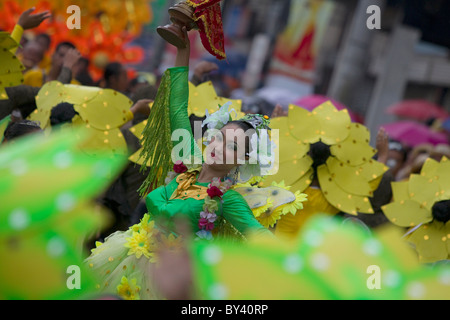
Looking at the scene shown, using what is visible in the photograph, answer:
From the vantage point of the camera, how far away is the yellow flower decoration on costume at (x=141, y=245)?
255 centimetres

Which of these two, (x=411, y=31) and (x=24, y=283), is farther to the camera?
(x=411, y=31)

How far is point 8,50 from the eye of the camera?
4.44 m

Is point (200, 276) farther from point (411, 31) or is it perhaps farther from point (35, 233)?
point (411, 31)

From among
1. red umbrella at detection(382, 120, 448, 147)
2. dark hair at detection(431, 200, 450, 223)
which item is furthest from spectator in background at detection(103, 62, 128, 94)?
red umbrella at detection(382, 120, 448, 147)

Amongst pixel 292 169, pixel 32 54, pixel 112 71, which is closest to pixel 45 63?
pixel 32 54

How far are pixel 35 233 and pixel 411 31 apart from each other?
542 inches

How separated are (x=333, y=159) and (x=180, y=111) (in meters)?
1.73

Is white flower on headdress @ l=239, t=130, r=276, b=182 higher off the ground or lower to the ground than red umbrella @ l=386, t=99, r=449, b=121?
higher

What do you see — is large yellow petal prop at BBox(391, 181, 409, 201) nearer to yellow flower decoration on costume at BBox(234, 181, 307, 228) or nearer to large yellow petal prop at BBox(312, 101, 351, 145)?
large yellow petal prop at BBox(312, 101, 351, 145)

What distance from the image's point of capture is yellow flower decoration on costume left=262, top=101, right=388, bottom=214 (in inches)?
162

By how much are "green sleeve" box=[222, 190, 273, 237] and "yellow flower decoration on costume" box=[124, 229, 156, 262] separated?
35cm
